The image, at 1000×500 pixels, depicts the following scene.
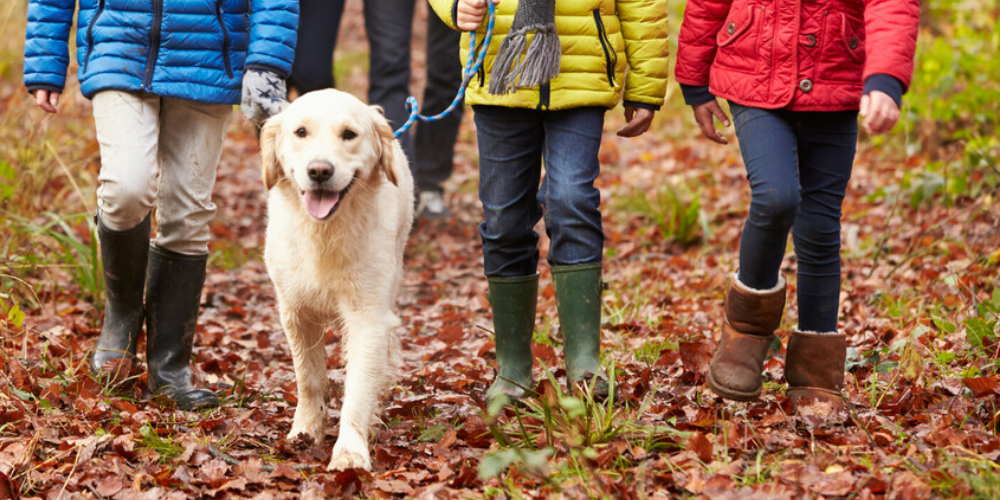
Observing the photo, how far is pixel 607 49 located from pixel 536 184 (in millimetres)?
602

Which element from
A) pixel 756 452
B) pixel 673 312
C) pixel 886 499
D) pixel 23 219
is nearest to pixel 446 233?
pixel 673 312

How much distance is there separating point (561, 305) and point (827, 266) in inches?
39.6

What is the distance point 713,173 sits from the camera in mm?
8867

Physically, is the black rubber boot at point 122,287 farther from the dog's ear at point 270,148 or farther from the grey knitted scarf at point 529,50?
the grey knitted scarf at point 529,50

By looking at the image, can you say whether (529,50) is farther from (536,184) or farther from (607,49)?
(536,184)

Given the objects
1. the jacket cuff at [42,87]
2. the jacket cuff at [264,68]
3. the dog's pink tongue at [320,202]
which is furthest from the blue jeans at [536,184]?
the jacket cuff at [42,87]

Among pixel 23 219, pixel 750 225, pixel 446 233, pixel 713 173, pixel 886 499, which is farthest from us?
pixel 713 173

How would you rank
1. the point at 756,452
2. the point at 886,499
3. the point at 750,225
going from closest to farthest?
1. the point at 886,499
2. the point at 756,452
3. the point at 750,225

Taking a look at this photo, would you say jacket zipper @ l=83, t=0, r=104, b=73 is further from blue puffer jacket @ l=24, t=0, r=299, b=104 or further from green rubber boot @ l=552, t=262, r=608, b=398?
green rubber boot @ l=552, t=262, r=608, b=398

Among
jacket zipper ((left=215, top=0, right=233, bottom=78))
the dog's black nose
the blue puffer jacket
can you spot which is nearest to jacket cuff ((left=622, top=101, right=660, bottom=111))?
the dog's black nose

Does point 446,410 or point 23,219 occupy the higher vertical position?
point 23,219

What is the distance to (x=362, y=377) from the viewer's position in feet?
11.5

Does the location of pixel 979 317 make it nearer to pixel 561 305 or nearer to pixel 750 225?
pixel 750 225

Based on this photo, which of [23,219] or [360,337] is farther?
[23,219]
